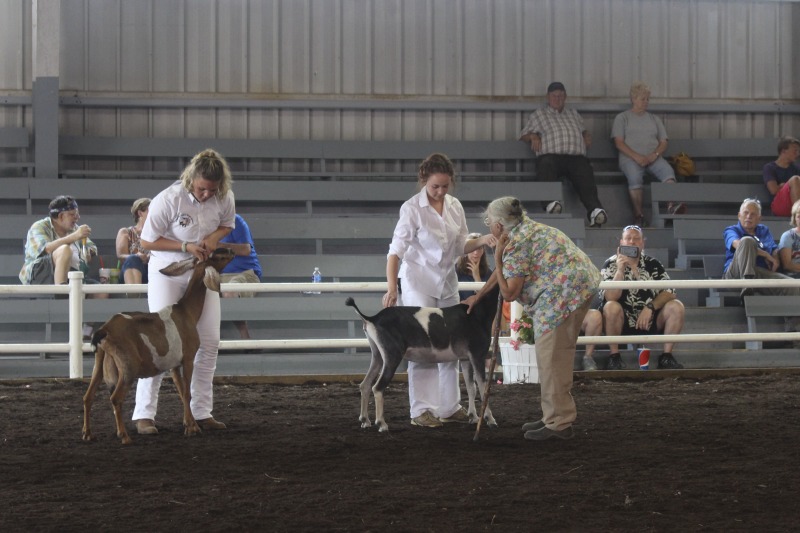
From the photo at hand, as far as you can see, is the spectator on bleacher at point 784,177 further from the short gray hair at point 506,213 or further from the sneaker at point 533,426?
the short gray hair at point 506,213

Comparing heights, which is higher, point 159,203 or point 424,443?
point 159,203

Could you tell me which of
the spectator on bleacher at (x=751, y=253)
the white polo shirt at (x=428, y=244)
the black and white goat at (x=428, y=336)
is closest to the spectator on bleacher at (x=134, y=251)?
the white polo shirt at (x=428, y=244)

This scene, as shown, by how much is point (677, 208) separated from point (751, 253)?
279 cm

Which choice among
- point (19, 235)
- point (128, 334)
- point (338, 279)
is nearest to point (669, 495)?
point (128, 334)

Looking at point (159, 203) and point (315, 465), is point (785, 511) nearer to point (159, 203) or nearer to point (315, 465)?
point (315, 465)

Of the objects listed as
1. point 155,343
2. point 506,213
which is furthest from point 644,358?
point 155,343

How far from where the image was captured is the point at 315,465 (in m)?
5.16

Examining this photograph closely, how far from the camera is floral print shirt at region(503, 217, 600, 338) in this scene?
225 inches

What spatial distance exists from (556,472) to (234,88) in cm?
918

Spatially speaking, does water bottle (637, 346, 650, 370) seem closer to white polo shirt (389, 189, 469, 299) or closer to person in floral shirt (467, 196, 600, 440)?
white polo shirt (389, 189, 469, 299)

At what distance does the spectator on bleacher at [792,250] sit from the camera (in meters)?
10.7

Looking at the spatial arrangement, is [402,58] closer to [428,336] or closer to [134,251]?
[134,251]

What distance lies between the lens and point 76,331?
8.61 metres

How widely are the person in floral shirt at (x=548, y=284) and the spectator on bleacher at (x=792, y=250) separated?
558cm
